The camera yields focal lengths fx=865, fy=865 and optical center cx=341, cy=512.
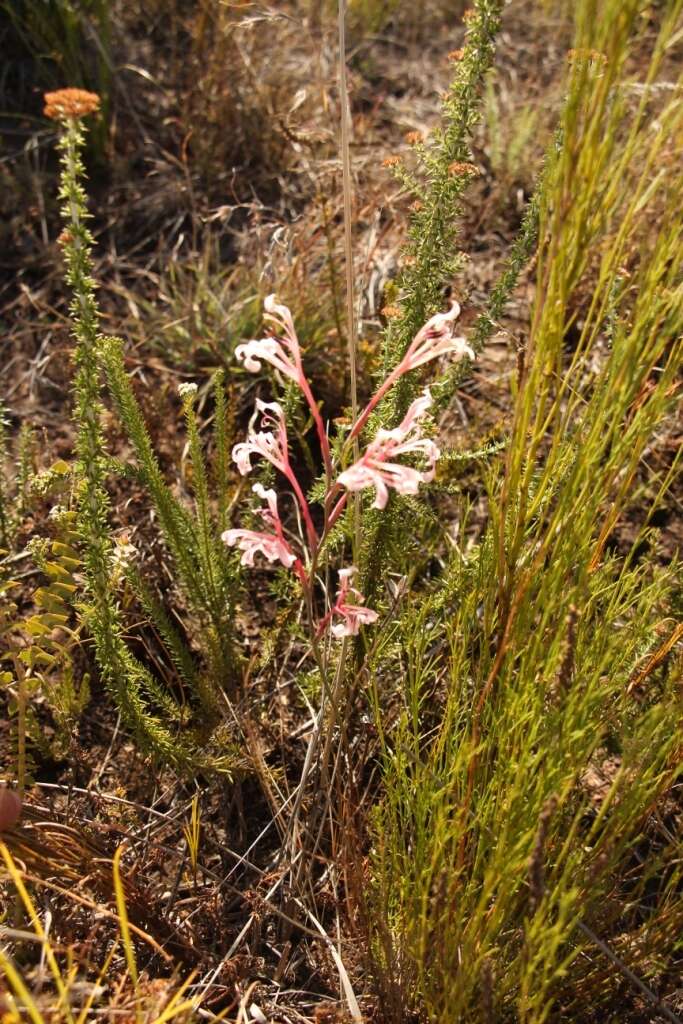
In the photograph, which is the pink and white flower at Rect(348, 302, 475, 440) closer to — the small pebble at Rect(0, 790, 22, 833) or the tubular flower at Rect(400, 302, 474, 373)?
the tubular flower at Rect(400, 302, 474, 373)

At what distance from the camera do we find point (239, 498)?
2096mm

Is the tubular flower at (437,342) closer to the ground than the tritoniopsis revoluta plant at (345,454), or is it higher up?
higher up

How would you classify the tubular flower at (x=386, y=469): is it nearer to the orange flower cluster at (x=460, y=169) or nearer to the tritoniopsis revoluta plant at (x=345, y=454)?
the tritoniopsis revoluta plant at (x=345, y=454)

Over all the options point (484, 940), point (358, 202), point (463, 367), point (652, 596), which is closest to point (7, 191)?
point (358, 202)

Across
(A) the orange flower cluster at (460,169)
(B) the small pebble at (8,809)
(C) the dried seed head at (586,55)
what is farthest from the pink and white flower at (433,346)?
(B) the small pebble at (8,809)

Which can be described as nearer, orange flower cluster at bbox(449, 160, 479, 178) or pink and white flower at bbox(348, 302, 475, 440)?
pink and white flower at bbox(348, 302, 475, 440)

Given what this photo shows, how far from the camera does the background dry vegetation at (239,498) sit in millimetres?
1328

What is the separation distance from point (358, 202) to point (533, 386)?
6.02 ft

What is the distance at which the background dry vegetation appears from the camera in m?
1.33

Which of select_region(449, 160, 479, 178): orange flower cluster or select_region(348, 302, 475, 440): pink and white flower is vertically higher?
select_region(449, 160, 479, 178): orange flower cluster

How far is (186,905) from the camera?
1631 millimetres

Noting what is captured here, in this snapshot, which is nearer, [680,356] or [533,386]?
[533,386]

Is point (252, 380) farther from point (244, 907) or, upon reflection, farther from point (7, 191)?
point (244, 907)

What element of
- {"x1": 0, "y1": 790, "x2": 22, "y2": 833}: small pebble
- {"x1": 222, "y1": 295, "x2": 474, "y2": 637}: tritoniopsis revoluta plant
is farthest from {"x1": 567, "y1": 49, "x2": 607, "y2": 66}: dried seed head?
{"x1": 0, "y1": 790, "x2": 22, "y2": 833}: small pebble
